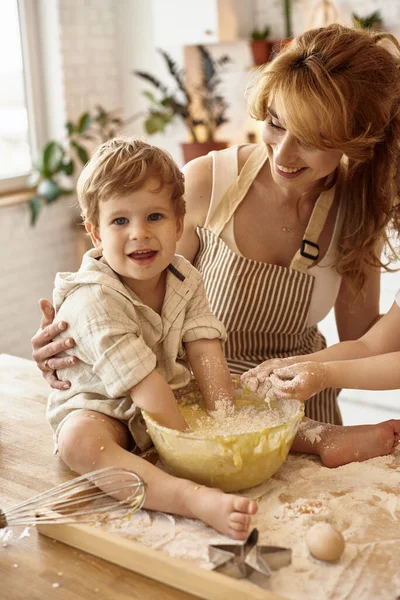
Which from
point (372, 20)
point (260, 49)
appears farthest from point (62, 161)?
point (372, 20)

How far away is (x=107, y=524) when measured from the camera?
0.97 m

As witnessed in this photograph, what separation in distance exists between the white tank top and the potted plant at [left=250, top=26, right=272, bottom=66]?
202cm

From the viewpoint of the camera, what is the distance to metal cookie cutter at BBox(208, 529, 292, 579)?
0.86 metres

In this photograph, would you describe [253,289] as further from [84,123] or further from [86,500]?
[84,123]

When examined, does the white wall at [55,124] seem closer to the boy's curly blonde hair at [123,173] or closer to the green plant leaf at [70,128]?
the green plant leaf at [70,128]

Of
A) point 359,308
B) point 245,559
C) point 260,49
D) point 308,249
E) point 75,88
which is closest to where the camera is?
point 245,559

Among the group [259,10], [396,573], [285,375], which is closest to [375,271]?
[285,375]

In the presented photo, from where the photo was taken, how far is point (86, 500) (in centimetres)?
102

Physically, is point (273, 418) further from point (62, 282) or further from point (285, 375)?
point (62, 282)

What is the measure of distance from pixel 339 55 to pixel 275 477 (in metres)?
0.80

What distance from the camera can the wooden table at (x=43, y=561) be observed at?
86cm

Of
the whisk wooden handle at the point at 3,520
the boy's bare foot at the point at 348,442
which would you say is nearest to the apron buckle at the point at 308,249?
the boy's bare foot at the point at 348,442

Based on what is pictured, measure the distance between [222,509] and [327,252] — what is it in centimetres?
85

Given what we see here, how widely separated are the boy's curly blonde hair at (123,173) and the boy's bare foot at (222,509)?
1.57 ft
